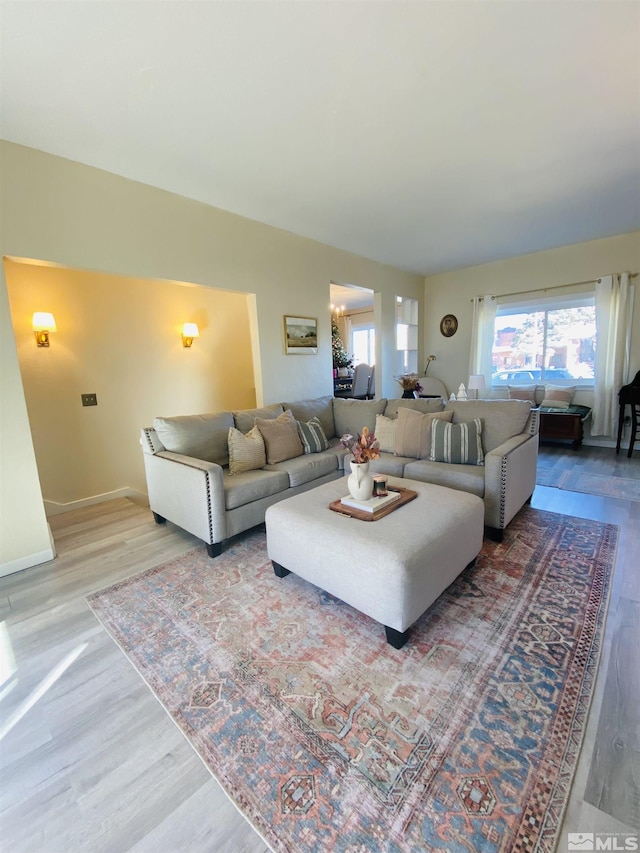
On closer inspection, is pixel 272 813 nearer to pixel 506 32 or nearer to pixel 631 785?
pixel 631 785

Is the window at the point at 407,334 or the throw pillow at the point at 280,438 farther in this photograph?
the window at the point at 407,334

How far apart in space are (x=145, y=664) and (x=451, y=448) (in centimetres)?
243

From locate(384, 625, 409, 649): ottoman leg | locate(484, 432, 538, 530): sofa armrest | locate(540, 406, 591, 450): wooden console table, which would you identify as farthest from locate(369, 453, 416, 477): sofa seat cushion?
locate(540, 406, 591, 450): wooden console table

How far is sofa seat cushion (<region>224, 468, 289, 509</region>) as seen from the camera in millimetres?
2512

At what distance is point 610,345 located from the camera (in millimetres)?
4637

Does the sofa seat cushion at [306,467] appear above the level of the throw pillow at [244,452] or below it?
below

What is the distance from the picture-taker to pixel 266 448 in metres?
3.08

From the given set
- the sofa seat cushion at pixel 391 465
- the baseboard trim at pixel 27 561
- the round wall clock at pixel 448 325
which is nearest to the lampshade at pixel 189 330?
the baseboard trim at pixel 27 561

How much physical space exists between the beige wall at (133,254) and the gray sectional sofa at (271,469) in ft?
2.49

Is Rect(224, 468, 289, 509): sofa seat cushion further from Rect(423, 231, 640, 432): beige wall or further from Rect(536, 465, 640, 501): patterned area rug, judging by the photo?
Rect(423, 231, 640, 432): beige wall

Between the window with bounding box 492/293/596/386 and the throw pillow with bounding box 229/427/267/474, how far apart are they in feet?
14.8

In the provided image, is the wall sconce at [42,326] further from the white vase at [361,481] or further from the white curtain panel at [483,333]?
the white curtain panel at [483,333]

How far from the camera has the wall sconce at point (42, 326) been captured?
3193 mm

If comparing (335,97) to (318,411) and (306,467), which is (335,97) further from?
(318,411)
